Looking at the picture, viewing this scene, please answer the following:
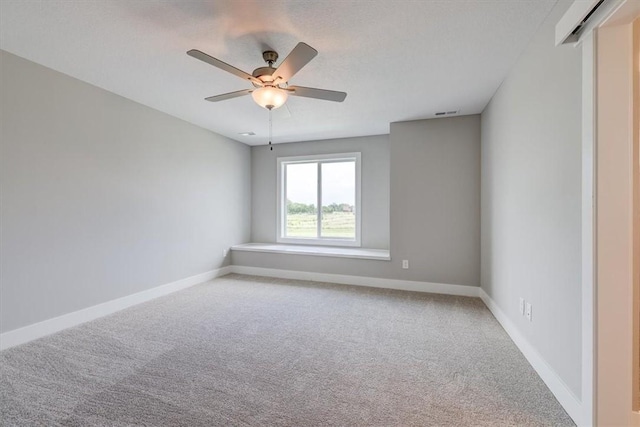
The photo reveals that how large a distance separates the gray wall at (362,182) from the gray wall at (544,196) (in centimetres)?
199

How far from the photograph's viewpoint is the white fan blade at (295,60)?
5.63ft

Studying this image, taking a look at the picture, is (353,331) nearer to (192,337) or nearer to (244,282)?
(192,337)

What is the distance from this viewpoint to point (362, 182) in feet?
16.0

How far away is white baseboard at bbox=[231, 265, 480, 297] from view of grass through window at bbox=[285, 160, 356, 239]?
89cm

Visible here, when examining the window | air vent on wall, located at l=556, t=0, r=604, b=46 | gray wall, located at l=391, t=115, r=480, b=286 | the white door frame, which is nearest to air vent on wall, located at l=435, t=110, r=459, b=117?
gray wall, located at l=391, t=115, r=480, b=286

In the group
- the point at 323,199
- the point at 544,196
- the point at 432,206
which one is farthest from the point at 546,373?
the point at 323,199

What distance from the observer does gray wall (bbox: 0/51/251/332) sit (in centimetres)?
238

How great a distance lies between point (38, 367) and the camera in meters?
2.05

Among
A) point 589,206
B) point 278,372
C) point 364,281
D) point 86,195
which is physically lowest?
point 278,372

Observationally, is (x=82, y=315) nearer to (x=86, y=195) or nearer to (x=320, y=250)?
(x=86, y=195)

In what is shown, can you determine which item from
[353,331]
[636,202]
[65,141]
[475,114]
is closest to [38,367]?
[65,141]

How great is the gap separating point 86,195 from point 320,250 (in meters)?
3.14

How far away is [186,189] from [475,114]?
13.7 feet

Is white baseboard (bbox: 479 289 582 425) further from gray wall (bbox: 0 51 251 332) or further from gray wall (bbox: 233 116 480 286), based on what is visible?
gray wall (bbox: 0 51 251 332)
